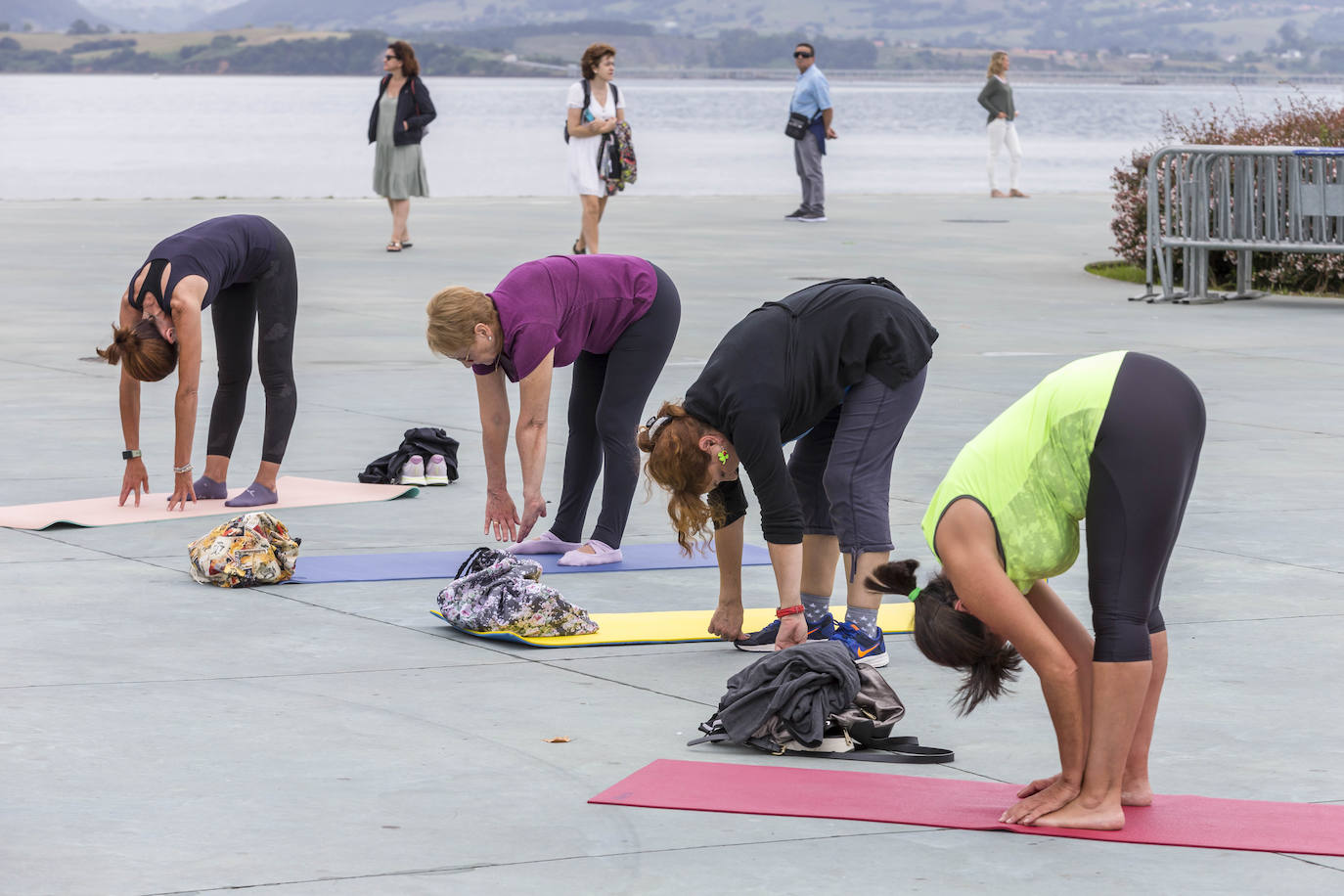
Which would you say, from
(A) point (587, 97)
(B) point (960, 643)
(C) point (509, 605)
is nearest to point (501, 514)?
(C) point (509, 605)

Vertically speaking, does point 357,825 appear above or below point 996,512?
below

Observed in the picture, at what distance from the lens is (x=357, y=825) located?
14.7ft

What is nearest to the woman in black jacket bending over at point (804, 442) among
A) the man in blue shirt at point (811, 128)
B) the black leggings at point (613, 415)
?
the black leggings at point (613, 415)

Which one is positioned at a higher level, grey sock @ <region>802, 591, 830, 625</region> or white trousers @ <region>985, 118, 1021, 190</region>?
white trousers @ <region>985, 118, 1021, 190</region>

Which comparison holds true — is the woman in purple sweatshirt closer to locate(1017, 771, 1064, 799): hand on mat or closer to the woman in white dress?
locate(1017, 771, 1064, 799): hand on mat

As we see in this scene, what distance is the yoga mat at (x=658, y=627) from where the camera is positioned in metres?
6.30

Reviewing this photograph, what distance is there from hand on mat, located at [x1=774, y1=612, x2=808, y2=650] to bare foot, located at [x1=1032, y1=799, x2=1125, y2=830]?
138cm

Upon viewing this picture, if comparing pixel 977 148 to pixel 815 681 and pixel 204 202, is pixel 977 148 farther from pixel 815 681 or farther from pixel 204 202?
pixel 815 681

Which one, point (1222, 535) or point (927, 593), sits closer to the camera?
point (927, 593)

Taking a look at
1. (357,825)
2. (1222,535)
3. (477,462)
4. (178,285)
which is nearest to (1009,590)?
(357,825)

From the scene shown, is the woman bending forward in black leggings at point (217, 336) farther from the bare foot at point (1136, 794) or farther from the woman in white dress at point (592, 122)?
the woman in white dress at point (592, 122)

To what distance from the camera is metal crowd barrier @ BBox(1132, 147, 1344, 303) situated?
633 inches

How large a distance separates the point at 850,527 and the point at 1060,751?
5.24 ft

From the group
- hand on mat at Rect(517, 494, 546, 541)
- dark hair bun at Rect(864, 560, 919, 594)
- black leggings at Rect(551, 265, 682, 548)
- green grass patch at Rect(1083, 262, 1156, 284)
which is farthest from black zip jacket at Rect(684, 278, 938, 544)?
green grass patch at Rect(1083, 262, 1156, 284)
